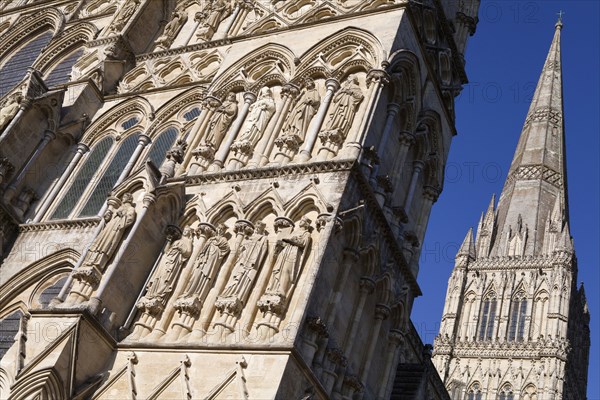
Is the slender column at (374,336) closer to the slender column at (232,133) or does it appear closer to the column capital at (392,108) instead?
the column capital at (392,108)

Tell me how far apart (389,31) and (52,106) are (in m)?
7.40

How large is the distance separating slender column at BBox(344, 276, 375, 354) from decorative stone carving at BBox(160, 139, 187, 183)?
3910mm

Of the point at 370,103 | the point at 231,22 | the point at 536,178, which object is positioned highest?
the point at 536,178

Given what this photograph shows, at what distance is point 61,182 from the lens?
59.2ft

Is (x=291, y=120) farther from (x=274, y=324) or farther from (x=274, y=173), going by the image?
(x=274, y=324)

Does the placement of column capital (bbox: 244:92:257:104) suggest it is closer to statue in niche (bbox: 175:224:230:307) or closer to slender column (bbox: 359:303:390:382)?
statue in niche (bbox: 175:224:230:307)

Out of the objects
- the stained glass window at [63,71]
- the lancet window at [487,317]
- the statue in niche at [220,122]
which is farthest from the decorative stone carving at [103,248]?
the lancet window at [487,317]

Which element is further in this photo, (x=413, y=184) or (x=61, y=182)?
(x=61, y=182)

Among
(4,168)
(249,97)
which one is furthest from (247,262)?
(4,168)

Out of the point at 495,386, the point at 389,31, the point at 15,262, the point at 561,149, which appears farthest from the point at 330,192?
→ the point at 561,149

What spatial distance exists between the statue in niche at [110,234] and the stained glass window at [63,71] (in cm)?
747

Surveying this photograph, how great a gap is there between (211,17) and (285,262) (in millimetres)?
8730

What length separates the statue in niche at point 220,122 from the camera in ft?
52.3

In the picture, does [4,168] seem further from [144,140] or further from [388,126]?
[388,126]
